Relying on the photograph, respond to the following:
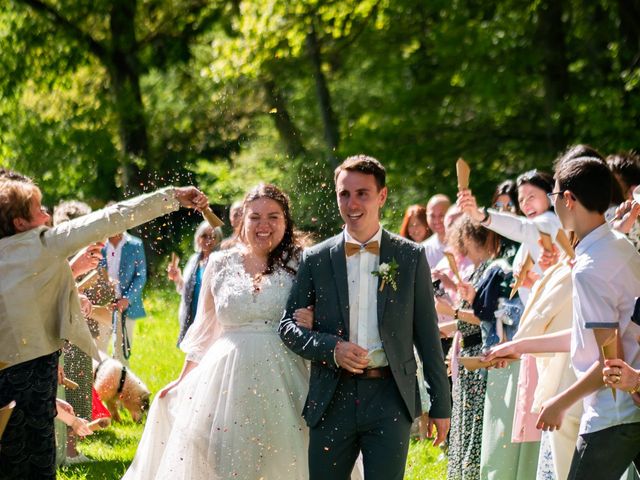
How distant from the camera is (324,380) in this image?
584 centimetres

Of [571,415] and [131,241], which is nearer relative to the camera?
[571,415]

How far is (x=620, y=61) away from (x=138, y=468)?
520 inches

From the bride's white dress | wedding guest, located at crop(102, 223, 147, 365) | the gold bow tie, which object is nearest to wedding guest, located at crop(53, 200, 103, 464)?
wedding guest, located at crop(102, 223, 147, 365)

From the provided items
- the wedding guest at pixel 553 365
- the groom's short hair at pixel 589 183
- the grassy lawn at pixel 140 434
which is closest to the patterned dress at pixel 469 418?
the grassy lawn at pixel 140 434

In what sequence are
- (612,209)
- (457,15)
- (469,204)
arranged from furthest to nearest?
(457,15), (469,204), (612,209)

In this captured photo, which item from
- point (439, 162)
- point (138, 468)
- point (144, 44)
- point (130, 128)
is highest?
point (144, 44)

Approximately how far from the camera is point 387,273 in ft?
19.2

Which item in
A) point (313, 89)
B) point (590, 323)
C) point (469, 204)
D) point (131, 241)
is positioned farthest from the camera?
point (313, 89)

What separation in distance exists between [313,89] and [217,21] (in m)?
3.27

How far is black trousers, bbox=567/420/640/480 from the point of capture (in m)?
4.95

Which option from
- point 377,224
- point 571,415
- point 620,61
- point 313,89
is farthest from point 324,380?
point 313,89

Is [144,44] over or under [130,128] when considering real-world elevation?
over

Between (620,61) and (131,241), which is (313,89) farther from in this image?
(131,241)

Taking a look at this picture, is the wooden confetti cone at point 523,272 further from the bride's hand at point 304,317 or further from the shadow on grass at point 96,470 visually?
the shadow on grass at point 96,470
